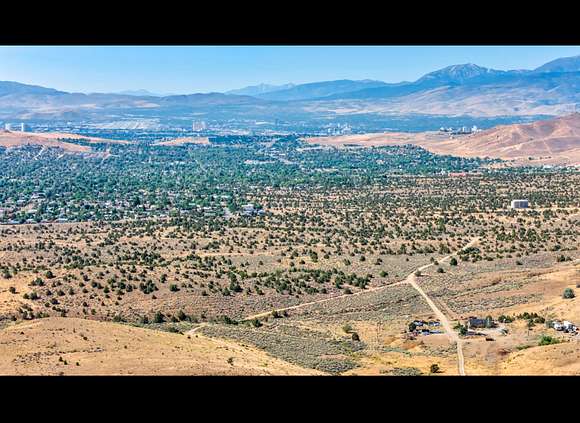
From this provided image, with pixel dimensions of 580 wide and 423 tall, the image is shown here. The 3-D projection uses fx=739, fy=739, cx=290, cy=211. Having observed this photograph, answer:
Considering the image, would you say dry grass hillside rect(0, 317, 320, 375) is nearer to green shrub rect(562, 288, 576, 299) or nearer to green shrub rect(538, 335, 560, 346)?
green shrub rect(538, 335, 560, 346)

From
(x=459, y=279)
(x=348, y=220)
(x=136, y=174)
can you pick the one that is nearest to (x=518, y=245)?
(x=459, y=279)

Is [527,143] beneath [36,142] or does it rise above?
beneath

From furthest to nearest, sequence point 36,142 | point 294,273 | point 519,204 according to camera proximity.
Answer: point 36,142, point 519,204, point 294,273

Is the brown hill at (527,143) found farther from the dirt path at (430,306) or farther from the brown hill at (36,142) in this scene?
the dirt path at (430,306)

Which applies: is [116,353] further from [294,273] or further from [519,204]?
[519,204]

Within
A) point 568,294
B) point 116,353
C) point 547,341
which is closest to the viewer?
point 116,353

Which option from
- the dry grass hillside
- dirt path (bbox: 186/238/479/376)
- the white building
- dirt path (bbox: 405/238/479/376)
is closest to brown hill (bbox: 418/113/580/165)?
the white building

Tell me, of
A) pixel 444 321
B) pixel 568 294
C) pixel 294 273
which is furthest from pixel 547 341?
pixel 294 273
